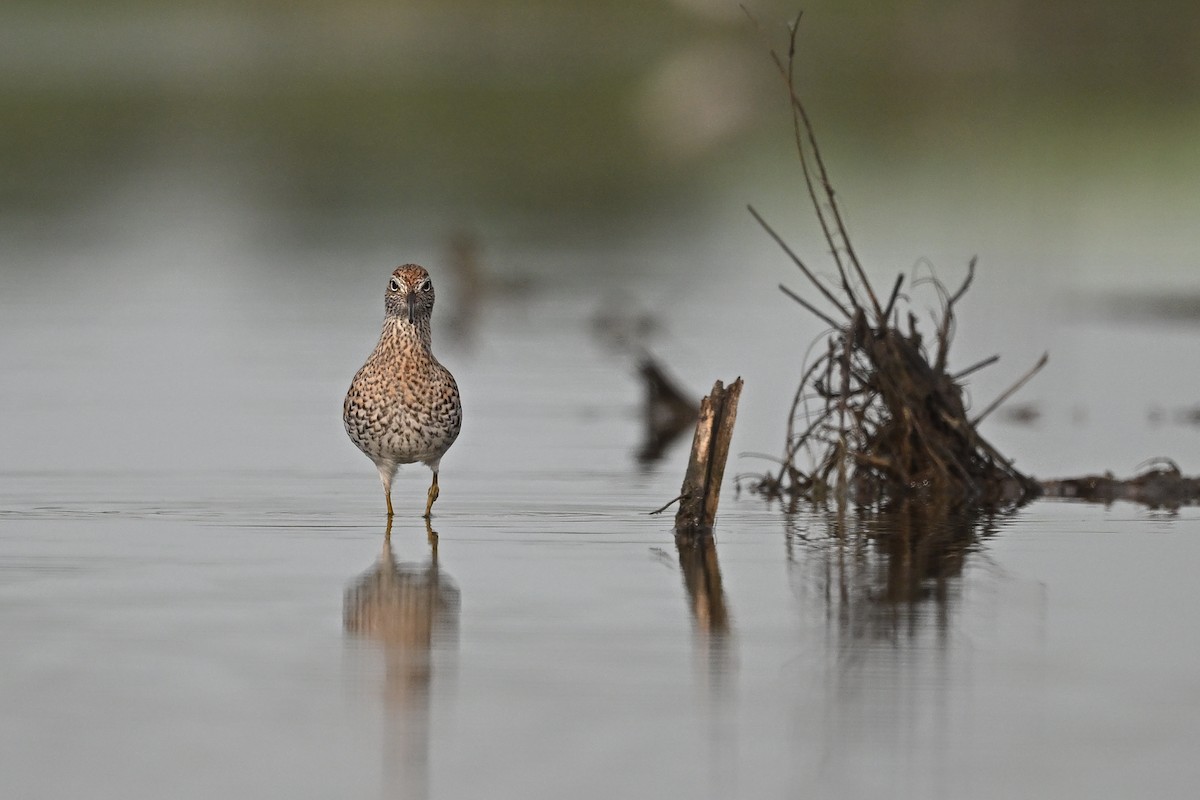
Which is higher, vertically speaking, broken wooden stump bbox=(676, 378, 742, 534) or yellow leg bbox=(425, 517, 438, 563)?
broken wooden stump bbox=(676, 378, 742, 534)

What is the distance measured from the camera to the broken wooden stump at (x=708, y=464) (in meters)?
9.74

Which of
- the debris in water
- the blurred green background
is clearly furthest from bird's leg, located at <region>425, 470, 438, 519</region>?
the blurred green background

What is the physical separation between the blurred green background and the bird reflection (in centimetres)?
2000

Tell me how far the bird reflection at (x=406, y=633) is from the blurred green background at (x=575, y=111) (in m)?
20.0

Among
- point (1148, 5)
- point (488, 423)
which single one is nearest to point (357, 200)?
point (488, 423)

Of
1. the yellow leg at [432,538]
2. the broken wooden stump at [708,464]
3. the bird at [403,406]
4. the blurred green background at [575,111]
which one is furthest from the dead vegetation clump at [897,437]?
the blurred green background at [575,111]

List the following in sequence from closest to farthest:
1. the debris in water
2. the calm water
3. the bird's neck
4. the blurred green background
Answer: the calm water
the bird's neck
the debris in water
the blurred green background

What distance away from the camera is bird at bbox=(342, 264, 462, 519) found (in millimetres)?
10219

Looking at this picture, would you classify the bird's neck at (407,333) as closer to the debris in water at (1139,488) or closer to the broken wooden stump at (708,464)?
the broken wooden stump at (708,464)

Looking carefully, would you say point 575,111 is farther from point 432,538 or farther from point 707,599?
point 707,599

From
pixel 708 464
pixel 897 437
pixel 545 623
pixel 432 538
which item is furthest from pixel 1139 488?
pixel 545 623

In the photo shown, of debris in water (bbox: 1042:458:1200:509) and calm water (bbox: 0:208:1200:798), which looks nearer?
calm water (bbox: 0:208:1200:798)

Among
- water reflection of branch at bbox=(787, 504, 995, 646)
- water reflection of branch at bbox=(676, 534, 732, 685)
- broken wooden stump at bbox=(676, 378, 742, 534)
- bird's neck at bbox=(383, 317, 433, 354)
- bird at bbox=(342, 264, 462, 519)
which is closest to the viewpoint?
water reflection of branch at bbox=(676, 534, 732, 685)

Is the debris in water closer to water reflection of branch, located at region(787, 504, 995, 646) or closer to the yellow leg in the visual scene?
water reflection of branch, located at region(787, 504, 995, 646)
